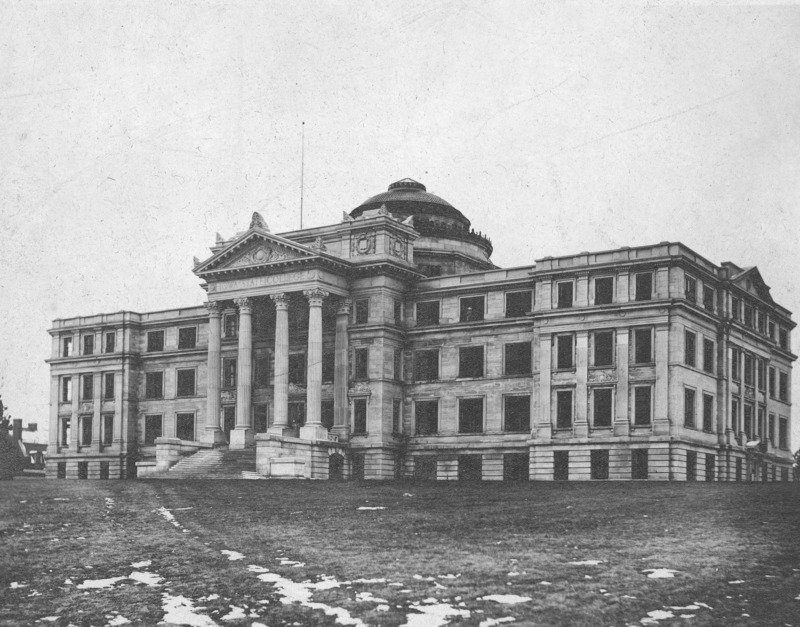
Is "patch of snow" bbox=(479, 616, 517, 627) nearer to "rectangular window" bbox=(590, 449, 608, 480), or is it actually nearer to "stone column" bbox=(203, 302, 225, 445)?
"rectangular window" bbox=(590, 449, 608, 480)

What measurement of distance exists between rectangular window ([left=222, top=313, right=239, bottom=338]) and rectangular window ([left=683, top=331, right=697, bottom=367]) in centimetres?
2908

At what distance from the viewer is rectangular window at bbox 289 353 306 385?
65938 mm

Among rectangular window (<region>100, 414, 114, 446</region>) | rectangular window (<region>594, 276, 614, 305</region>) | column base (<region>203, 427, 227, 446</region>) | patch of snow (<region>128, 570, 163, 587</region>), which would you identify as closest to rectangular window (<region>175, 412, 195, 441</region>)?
rectangular window (<region>100, 414, 114, 446</region>)

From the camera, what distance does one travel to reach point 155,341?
75375 millimetres

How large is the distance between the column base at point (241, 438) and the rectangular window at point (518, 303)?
17.0 m

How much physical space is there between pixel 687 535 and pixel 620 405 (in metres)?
33.9

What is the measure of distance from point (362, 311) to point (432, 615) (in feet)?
165

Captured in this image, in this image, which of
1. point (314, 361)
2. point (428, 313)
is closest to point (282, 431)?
point (314, 361)

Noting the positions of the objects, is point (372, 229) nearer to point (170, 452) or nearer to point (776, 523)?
point (170, 452)

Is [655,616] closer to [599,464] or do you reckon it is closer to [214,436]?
[599,464]

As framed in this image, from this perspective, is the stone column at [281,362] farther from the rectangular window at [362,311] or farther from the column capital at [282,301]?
the rectangular window at [362,311]

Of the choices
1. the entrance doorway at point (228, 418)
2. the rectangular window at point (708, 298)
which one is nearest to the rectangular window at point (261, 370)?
the entrance doorway at point (228, 418)

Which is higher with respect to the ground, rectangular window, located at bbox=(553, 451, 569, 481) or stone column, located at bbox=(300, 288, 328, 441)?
stone column, located at bbox=(300, 288, 328, 441)

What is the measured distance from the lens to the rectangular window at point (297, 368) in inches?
2596
